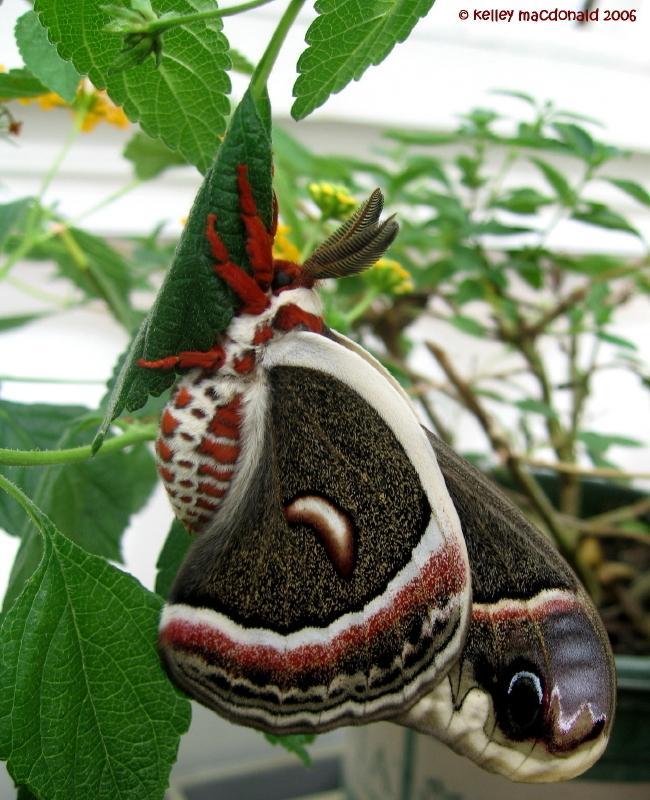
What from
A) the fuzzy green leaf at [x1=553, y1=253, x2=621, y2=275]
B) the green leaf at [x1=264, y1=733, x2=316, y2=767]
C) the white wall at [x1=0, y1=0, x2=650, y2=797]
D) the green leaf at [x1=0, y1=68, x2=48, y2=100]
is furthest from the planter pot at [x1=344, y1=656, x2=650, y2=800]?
the green leaf at [x1=0, y1=68, x2=48, y2=100]

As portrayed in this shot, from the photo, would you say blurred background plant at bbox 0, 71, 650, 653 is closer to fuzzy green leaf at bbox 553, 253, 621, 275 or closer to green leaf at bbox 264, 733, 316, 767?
fuzzy green leaf at bbox 553, 253, 621, 275

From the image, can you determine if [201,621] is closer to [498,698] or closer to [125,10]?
[498,698]

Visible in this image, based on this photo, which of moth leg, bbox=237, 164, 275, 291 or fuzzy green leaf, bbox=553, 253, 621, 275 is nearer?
moth leg, bbox=237, 164, 275, 291

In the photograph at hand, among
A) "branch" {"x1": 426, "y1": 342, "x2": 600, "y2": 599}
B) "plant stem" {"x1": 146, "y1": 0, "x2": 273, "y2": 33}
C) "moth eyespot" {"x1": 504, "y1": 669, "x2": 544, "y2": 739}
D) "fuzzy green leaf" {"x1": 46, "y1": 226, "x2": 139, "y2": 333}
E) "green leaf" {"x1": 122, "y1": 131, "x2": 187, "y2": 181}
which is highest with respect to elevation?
"plant stem" {"x1": 146, "y1": 0, "x2": 273, "y2": 33}

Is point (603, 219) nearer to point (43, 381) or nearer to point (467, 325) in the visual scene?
point (467, 325)

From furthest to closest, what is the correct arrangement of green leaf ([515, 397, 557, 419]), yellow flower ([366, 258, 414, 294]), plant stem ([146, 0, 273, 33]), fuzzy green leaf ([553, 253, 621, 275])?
fuzzy green leaf ([553, 253, 621, 275]), green leaf ([515, 397, 557, 419]), yellow flower ([366, 258, 414, 294]), plant stem ([146, 0, 273, 33])

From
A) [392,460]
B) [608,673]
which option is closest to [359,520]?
[392,460]

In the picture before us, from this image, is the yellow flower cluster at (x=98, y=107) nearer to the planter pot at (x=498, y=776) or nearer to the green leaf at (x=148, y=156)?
the green leaf at (x=148, y=156)
